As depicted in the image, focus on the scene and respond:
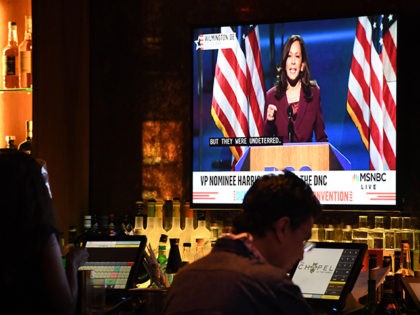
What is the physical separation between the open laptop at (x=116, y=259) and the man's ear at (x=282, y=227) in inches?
63.4

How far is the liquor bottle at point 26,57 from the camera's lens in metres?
4.28

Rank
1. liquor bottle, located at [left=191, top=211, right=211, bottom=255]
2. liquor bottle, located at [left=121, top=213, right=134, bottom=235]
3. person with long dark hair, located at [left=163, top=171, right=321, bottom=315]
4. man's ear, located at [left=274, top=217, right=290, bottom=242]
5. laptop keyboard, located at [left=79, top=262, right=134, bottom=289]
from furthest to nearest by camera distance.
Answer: liquor bottle, located at [left=121, top=213, right=134, bottom=235], liquor bottle, located at [left=191, top=211, right=211, bottom=255], laptop keyboard, located at [left=79, top=262, right=134, bottom=289], man's ear, located at [left=274, top=217, right=290, bottom=242], person with long dark hair, located at [left=163, top=171, right=321, bottom=315]

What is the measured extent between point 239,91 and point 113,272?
119 cm

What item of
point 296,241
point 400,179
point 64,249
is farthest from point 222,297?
point 64,249

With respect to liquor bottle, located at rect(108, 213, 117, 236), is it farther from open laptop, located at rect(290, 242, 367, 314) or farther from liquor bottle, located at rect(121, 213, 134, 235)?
open laptop, located at rect(290, 242, 367, 314)

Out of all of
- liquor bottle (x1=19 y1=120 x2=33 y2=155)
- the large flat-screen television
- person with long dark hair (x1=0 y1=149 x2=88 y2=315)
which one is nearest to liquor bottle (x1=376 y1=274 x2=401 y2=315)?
the large flat-screen television

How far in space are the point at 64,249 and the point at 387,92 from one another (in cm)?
189

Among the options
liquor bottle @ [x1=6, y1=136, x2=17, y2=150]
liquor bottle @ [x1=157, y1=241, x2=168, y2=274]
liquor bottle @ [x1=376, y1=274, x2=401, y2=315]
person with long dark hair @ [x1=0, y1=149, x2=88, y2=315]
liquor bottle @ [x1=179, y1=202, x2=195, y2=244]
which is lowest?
liquor bottle @ [x1=376, y1=274, x2=401, y2=315]

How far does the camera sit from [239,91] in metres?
4.09

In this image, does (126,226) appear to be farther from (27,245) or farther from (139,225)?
(27,245)

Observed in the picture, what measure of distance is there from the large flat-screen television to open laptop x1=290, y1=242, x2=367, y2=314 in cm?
65

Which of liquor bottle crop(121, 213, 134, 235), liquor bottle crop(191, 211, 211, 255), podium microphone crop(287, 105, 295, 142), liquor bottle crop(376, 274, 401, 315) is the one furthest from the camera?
liquor bottle crop(121, 213, 134, 235)

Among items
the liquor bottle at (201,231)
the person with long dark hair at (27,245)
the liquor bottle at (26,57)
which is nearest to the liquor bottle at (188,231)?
the liquor bottle at (201,231)

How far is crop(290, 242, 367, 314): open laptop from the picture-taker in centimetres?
309
